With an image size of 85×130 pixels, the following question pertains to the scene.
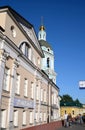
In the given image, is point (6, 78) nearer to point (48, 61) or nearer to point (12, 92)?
point (12, 92)

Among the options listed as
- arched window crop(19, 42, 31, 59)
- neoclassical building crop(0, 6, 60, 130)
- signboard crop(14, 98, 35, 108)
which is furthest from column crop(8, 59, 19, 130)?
arched window crop(19, 42, 31, 59)

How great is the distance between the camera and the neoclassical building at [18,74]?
55.7 feet

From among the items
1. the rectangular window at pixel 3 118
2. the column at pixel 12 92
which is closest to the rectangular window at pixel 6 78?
the column at pixel 12 92

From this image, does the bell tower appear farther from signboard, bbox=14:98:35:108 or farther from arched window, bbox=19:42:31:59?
signboard, bbox=14:98:35:108

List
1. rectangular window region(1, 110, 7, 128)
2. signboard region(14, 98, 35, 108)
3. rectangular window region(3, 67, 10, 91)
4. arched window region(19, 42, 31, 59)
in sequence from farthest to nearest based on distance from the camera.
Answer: arched window region(19, 42, 31, 59), signboard region(14, 98, 35, 108), rectangular window region(3, 67, 10, 91), rectangular window region(1, 110, 7, 128)

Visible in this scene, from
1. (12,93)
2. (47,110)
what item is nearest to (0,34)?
(12,93)

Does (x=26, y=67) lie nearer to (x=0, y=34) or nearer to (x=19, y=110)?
(x=19, y=110)

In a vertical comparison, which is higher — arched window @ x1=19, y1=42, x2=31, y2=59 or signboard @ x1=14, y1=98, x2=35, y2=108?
arched window @ x1=19, y1=42, x2=31, y2=59

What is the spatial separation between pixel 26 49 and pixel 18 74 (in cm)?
381

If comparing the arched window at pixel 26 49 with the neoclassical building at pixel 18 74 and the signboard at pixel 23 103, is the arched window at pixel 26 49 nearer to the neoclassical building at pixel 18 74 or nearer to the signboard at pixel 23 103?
the neoclassical building at pixel 18 74

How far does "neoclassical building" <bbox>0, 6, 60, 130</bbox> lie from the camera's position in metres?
17.0

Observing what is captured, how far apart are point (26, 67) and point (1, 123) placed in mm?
7404

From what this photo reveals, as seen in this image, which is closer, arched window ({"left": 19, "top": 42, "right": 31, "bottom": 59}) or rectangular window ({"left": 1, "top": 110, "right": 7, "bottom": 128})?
rectangular window ({"left": 1, "top": 110, "right": 7, "bottom": 128})

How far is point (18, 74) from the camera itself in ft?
66.7
